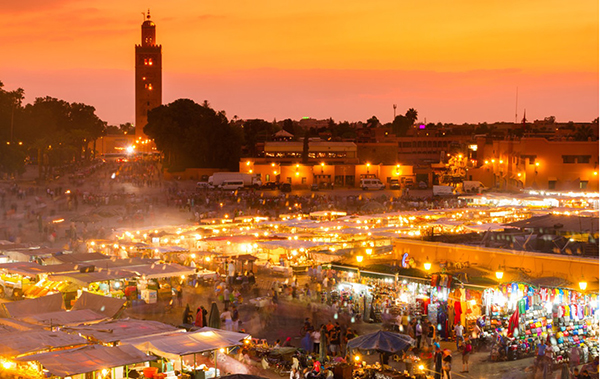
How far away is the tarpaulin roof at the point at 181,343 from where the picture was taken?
12.7 m

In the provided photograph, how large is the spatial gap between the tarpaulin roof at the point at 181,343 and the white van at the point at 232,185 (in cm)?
4027

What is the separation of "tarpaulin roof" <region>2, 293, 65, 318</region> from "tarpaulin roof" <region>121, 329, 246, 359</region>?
381 centimetres

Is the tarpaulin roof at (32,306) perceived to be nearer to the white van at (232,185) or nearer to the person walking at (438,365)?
the person walking at (438,365)

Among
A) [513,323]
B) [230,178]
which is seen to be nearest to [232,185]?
[230,178]

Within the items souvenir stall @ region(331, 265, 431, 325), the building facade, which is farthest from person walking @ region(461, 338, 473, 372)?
the building facade

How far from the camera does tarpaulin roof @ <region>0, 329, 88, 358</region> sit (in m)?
12.3

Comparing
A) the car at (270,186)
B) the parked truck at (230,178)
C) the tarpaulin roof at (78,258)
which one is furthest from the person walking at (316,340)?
the car at (270,186)

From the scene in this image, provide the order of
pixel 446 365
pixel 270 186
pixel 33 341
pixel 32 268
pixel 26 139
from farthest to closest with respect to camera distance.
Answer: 1. pixel 26 139
2. pixel 270 186
3. pixel 32 268
4. pixel 446 365
5. pixel 33 341

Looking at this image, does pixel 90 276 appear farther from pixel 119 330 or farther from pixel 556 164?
pixel 556 164

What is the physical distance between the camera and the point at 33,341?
12688mm

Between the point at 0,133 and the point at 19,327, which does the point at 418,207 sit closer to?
the point at 19,327

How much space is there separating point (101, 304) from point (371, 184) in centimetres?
4194

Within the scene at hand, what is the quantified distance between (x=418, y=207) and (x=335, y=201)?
628 centimetres

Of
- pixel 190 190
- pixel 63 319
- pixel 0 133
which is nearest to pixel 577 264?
pixel 63 319
